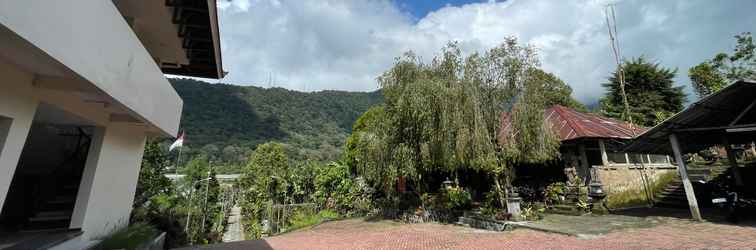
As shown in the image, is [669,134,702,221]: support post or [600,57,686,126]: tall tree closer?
[669,134,702,221]: support post

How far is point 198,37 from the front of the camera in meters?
7.45

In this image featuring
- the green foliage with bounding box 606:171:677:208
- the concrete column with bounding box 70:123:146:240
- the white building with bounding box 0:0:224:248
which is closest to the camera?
the white building with bounding box 0:0:224:248

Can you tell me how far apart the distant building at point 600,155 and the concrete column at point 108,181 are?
43.0ft

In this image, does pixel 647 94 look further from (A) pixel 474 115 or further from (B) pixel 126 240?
(B) pixel 126 240

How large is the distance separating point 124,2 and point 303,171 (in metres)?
16.8

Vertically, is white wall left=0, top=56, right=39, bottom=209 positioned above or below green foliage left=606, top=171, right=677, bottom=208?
above

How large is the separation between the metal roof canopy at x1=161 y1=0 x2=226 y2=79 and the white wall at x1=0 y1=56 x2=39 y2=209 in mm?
3013

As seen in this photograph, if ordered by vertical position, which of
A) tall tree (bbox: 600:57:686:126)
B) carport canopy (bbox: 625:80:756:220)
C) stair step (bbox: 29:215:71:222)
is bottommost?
stair step (bbox: 29:215:71:222)

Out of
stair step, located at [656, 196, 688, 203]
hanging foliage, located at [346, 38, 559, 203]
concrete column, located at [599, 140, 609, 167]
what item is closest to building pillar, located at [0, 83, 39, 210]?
hanging foliage, located at [346, 38, 559, 203]

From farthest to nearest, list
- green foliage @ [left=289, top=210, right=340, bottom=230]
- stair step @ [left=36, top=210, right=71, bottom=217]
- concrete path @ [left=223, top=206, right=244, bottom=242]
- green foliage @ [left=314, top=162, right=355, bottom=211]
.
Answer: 1. concrete path @ [left=223, top=206, right=244, bottom=242]
2. green foliage @ [left=314, top=162, right=355, bottom=211]
3. green foliage @ [left=289, top=210, right=340, bottom=230]
4. stair step @ [left=36, top=210, right=71, bottom=217]

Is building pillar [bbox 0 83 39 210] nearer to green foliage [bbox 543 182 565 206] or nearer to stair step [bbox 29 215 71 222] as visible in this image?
stair step [bbox 29 215 71 222]

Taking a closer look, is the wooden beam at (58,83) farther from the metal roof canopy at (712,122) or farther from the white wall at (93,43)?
the metal roof canopy at (712,122)

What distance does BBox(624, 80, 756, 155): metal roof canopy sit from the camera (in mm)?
7805

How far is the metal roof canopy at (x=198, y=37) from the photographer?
627cm
